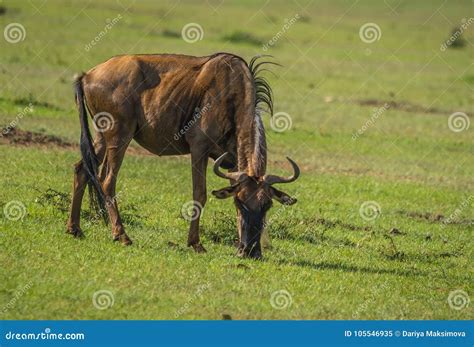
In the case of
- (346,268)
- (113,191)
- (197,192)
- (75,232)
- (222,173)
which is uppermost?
(222,173)

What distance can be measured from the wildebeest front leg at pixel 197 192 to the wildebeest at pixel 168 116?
0.01 m

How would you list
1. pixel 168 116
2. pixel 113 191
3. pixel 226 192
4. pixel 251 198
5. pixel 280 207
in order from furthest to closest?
pixel 280 207
pixel 168 116
pixel 113 191
pixel 226 192
pixel 251 198

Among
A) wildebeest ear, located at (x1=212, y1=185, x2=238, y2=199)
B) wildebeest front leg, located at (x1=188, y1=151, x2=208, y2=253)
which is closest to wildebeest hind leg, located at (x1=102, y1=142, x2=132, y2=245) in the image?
wildebeest front leg, located at (x1=188, y1=151, x2=208, y2=253)

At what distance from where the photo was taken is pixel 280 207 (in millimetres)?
16016

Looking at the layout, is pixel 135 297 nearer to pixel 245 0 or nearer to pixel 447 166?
pixel 447 166

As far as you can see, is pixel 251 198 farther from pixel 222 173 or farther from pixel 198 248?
pixel 198 248

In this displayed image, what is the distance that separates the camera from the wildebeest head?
12.1 meters

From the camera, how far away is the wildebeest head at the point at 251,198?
39.6 ft

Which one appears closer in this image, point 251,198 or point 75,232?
point 251,198

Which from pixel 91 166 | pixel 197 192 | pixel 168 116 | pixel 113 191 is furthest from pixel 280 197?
pixel 91 166

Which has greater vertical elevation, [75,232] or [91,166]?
[91,166]

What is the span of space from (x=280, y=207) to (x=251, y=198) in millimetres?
3969

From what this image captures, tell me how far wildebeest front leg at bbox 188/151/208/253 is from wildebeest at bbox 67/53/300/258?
0.04 feet

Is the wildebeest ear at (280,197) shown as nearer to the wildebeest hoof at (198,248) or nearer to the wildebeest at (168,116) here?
the wildebeest at (168,116)
